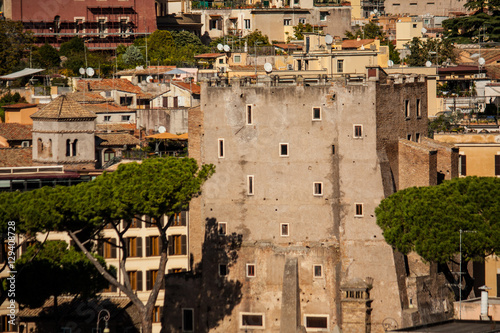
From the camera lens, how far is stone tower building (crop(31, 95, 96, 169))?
297 feet

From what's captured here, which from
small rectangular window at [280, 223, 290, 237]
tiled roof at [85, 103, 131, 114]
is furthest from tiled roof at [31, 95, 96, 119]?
small rectangular window at [280, 223, 290, 237]

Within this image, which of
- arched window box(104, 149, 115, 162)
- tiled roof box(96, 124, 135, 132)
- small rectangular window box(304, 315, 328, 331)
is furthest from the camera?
tiled roof box(96, 124, 135, 132)

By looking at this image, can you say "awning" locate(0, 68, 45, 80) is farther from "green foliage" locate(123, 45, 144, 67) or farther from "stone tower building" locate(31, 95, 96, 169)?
"stone tower building" locate(31, 95, 96, 169)

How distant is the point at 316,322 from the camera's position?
74938mm

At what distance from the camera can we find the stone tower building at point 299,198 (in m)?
74.6

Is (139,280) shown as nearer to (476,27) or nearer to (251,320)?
(251,320)

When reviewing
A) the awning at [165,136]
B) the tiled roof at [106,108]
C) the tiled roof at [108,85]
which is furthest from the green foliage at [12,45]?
the awning at [165,136]

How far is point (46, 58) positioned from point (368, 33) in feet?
106

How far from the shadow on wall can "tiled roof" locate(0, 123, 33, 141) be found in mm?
26802

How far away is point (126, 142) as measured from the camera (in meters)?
96.6

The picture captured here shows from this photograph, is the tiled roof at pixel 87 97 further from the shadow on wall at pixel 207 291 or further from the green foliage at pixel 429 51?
the shadow on wall at pixel 207 291

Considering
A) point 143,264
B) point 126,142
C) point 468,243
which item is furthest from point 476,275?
point 126,142

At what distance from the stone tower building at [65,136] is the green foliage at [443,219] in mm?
24724

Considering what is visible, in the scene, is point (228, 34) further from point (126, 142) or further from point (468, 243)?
point (468, 243)
